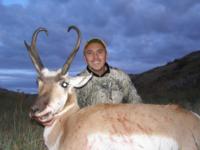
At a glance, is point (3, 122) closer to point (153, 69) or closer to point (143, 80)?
point (143, 80)

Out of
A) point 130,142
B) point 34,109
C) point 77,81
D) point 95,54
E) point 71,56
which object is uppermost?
point 95,54

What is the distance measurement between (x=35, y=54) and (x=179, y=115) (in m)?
Result: 2.19

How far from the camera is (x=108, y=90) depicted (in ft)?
25.7

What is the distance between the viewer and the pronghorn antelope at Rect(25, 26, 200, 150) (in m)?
5.02

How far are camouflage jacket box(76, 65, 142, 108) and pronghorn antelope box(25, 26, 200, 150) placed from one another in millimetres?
1860

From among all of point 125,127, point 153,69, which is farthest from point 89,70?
point 153,69

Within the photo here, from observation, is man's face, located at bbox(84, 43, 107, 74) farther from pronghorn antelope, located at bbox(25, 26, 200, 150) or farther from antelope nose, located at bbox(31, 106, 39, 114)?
antelope nose, located at bbox(31, 106, 39, 114)

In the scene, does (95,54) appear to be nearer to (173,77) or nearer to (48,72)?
(48,72)

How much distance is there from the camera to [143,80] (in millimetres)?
37906

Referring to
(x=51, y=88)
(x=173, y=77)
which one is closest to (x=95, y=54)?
(x=51, y=88)

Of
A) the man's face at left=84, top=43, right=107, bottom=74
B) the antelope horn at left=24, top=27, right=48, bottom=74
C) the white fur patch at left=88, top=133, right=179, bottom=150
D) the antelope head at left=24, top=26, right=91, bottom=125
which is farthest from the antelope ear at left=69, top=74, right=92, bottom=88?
the man's face at left=84, top=43, right=107, bottom=74

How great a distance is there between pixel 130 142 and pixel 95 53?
274 centimetres

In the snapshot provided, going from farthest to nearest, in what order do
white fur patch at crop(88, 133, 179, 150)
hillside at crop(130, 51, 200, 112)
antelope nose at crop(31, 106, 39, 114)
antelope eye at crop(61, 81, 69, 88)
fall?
1. hillside at crop(130, 51, 200, 112)
2. antelope eye at crop(61, 81, 69, 88)
3. antelope nose at crop(31, 106, 39, 114)
4. white fur patch at crop(88, 133, 179, 150)

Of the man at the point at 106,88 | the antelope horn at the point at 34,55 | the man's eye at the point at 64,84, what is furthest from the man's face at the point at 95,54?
the man's eye at the point at 64,84
